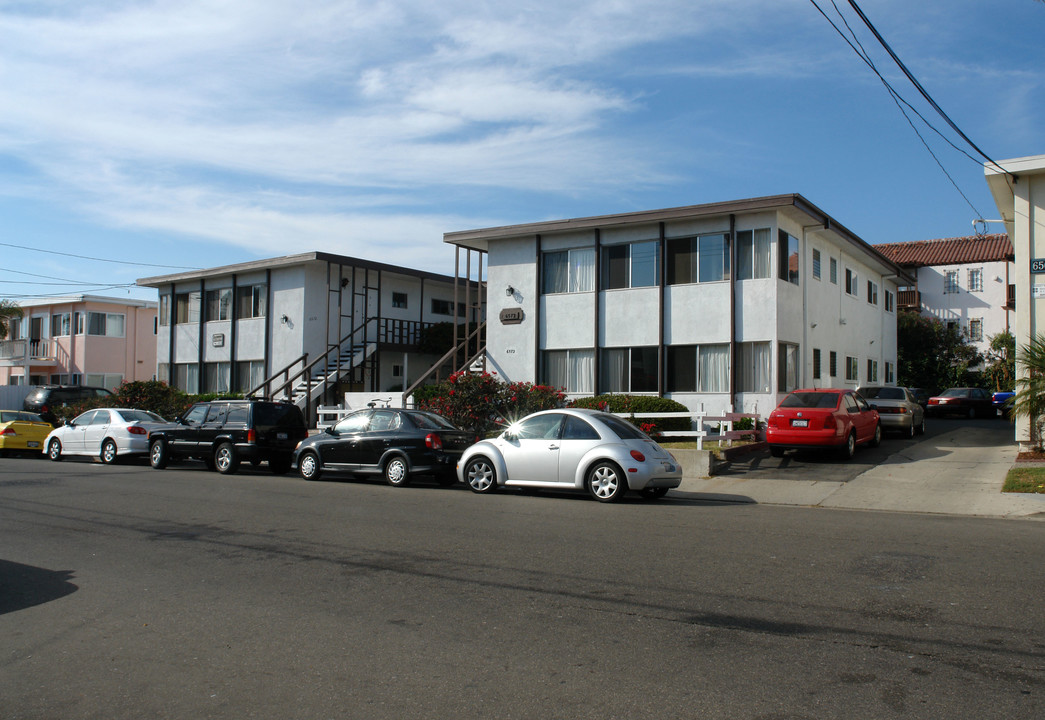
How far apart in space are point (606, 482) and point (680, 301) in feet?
36.4

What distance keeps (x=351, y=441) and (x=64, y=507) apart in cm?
534

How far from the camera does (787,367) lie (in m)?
22.7

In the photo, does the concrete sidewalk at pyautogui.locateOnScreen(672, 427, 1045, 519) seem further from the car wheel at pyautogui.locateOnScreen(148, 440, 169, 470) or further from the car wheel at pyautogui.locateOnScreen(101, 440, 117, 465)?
the car wheel at pyautogui.locateOnScreen(101, 440, 117, 465)

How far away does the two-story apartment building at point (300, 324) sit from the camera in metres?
31.2

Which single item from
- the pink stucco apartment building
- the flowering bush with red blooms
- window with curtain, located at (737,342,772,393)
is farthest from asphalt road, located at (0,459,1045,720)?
the pink stucco apartment building

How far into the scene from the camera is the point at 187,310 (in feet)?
117

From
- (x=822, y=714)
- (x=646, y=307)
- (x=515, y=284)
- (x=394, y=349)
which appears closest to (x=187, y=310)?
(x=394, y=349)

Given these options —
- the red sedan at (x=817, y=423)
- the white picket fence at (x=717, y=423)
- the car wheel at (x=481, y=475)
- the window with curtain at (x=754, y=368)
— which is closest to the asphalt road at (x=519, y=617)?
the car wheel at (x=481, y=475)

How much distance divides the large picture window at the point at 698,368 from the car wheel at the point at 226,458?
11.4 m

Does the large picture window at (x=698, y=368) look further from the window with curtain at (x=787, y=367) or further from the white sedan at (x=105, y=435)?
the white sedan at (x=105, y=435)

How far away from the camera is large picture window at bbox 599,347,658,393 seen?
78.1 feet

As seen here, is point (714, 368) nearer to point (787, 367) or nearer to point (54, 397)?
point (787, 367)

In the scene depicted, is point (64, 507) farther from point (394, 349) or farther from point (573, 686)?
point (394, 349)

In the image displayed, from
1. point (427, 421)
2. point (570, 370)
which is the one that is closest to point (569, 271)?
point (570, 370)
